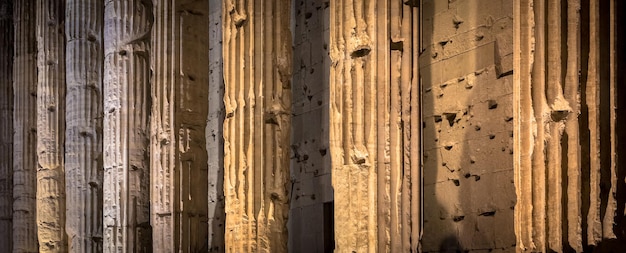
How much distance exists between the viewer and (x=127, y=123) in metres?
14.0

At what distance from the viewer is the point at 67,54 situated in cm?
1576

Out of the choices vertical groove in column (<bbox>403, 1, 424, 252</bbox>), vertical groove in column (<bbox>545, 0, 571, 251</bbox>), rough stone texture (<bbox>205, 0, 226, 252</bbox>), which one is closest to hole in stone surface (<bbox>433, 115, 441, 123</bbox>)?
vertical groove in column (<bbox>403, 1, 424, 252</bbox>)

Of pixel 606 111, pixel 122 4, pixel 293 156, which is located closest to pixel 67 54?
pixel 122 4

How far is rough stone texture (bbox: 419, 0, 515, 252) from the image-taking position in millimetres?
11484

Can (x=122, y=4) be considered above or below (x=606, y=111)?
above

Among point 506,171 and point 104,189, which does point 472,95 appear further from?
point 104,189

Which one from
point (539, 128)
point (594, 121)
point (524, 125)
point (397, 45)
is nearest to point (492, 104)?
point (397, 45)

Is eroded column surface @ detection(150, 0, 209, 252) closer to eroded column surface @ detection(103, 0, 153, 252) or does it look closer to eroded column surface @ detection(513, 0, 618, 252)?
eroded column surface @ detection(103, 0, 153, 252)

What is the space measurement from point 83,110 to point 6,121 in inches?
159

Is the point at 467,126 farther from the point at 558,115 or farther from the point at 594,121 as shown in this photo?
the point at 594,121

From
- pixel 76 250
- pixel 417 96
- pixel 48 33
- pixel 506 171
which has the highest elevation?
pixel 48 33

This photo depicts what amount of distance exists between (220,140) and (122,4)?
3.57 m

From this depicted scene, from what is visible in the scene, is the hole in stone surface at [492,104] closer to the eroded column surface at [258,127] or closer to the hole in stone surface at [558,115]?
the eroded column surface at [258,127]

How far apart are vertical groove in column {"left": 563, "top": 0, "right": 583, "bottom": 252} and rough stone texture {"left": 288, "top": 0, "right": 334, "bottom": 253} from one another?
6.48m
